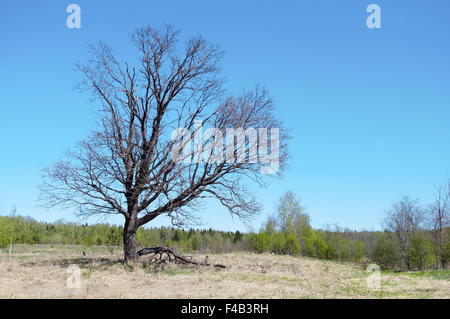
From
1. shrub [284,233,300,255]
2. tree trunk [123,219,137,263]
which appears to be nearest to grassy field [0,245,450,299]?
tree trunk [123,219,137,263]

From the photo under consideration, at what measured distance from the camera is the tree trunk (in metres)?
15.7

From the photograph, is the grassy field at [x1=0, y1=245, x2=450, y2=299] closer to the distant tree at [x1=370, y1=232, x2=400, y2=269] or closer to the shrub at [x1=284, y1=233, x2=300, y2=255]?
the distant tree at [x1=370, y1=232, x2=400, y2=269]

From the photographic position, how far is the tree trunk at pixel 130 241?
15.7 m

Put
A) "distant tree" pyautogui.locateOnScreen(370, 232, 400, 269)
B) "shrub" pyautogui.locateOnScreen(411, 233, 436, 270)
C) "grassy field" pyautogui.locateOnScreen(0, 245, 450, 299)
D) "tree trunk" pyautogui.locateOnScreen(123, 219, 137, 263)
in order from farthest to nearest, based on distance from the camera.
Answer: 1. "distant tree" pyautogui.locateOnScreen(370, 232, 400, 269)
2. "shrub" pyautogui.locateOnScreen(411, 233, 436, 270)
3. "tree trunk" pyautogui.locateOnScreen(123, 219, 137, 263)
4. "grassy field" pyautogui.locateOnScreen(0, 245, 450, 299)

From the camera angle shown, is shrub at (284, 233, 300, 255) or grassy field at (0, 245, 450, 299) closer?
grassy field at (0, 245, 450, 299)

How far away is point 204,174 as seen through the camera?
610 inches

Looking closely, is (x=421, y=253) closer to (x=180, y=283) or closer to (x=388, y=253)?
(x=388, y=253)

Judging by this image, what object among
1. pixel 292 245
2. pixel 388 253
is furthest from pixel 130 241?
pixel 292 245

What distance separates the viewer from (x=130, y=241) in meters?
15.8

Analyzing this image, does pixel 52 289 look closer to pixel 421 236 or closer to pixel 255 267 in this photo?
pixel 255 267

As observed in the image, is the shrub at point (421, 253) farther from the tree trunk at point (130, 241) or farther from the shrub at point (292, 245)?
the tree trunk at point (130, 241)

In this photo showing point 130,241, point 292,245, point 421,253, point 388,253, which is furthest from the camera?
point 292,245
